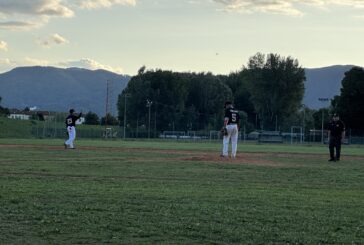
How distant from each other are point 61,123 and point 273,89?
121 ft

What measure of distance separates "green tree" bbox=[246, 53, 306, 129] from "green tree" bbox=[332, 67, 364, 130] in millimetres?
14291

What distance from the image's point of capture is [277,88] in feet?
346

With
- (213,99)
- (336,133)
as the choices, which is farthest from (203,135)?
(336,133)

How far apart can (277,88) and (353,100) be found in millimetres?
19487

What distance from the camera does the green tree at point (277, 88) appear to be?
104938mm

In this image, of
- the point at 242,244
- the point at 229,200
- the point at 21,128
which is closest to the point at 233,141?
the point at 229,200

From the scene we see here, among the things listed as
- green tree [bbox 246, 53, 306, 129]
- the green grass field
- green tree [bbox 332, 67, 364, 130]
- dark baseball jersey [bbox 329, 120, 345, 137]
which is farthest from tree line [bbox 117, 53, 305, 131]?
the green grass field

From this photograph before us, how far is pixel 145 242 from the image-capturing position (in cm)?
673

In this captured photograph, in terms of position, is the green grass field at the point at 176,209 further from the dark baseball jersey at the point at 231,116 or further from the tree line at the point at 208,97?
the tree line at the point at 208,97

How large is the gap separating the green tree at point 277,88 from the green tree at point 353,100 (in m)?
14.3

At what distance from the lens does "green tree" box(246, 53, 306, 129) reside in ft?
344

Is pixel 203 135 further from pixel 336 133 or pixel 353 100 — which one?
pixel 336 133

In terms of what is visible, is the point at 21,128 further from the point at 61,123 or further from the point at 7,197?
the point at 7,197

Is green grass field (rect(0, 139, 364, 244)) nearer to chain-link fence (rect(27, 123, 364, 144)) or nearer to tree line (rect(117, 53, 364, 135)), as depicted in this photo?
chain-link fence (rect(27, 123, 364, 144))
